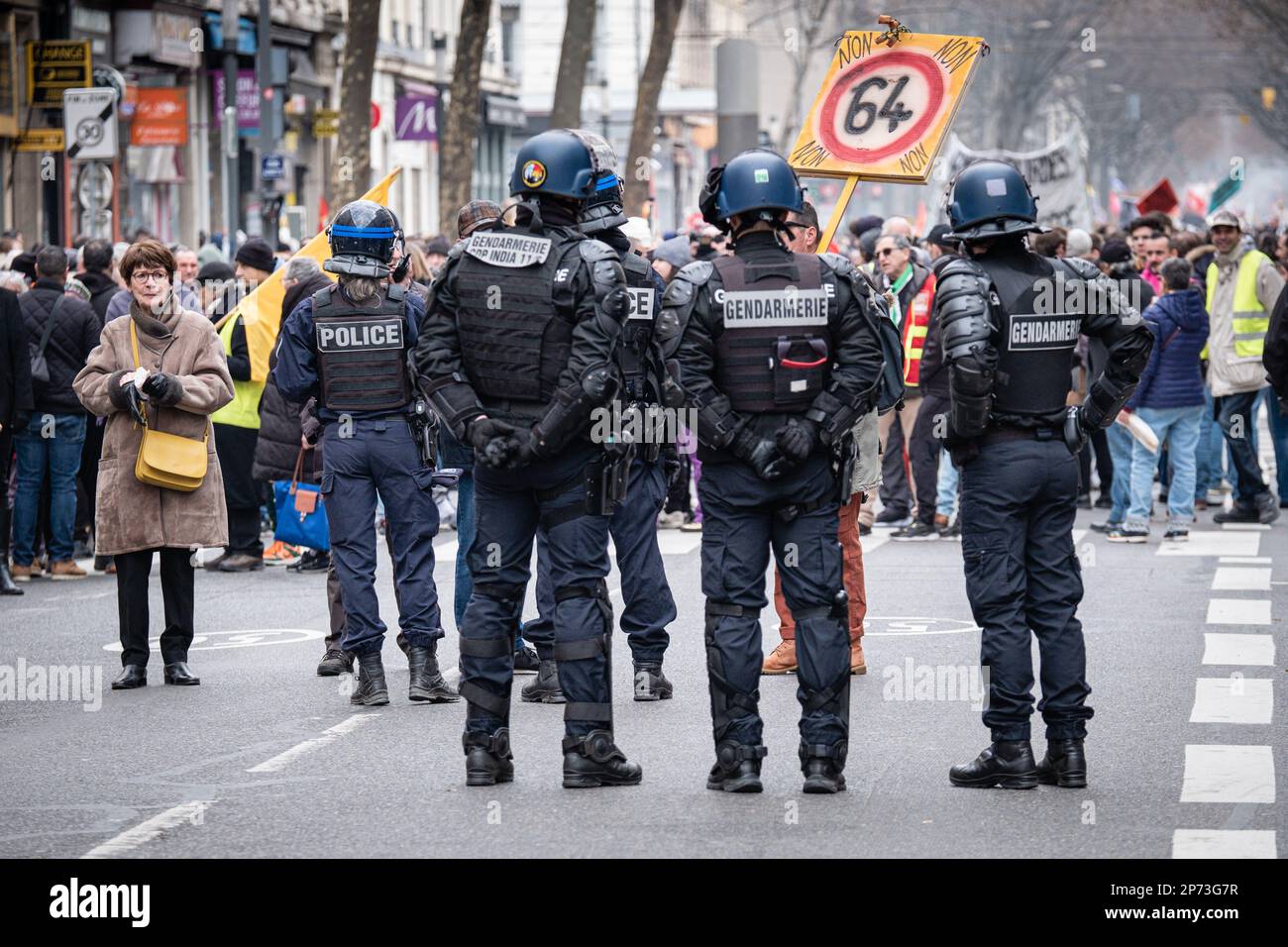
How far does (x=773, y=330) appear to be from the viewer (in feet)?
25.0

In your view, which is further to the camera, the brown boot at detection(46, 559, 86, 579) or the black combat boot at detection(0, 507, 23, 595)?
the brown boot at detection(46, 559, 86, 579)

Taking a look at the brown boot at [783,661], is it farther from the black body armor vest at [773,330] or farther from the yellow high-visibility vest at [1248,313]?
the yellow high-visibility vest at [1248,313]

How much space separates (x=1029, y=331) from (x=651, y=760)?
2.05 metres

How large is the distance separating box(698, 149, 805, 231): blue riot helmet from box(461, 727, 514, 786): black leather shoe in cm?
190

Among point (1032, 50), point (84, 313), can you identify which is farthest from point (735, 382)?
point (1032, 50)

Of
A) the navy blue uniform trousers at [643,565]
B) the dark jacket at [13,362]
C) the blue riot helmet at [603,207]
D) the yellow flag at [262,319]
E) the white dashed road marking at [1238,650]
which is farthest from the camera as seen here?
the yellow flag at [262,319]

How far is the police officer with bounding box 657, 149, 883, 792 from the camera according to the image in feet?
24.9

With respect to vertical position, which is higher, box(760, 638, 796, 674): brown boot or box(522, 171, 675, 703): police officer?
box(522, 171, 675, 703): police officer

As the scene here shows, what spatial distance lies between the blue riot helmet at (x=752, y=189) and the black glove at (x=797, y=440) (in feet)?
2.35

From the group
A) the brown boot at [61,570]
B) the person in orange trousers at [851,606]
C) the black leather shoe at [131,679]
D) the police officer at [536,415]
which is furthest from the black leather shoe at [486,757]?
the brown boot at [61,570]

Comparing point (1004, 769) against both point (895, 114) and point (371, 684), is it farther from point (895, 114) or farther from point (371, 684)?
point (895, 114)

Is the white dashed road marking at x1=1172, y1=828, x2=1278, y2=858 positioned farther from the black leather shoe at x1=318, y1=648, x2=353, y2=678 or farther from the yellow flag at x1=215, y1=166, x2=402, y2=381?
the yellow flag at x1=215, y1=166, x2=402, y2=381

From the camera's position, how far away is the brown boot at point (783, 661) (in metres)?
10.4

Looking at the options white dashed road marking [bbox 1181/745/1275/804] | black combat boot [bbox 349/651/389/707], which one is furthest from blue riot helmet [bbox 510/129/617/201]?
white dashed road marking [bbox 1181/745/1275/804]
